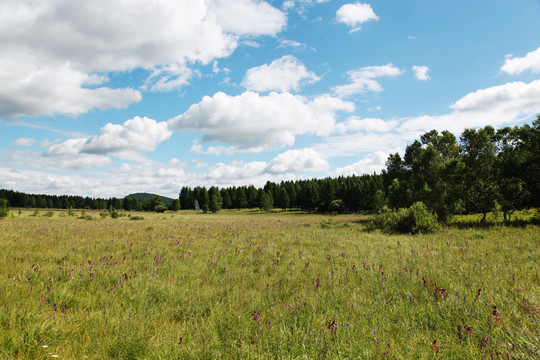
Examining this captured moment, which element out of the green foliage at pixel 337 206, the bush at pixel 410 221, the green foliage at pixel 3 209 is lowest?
the green foliage at pixel 337 206

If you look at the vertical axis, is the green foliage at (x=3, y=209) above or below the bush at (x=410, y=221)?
above

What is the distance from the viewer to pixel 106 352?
8.80 ft

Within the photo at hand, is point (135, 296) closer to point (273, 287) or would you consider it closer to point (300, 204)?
point (273, 287)

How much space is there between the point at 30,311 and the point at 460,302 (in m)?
6.43

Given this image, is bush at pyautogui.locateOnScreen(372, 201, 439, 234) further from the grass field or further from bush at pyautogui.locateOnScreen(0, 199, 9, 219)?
bush at pyautogui.locateOnScreen(0, 199, 9, 219)

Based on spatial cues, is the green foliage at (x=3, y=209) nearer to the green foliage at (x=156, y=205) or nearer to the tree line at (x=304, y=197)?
the tree line at (x=304, y=197)

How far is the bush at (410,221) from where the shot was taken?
606 inches

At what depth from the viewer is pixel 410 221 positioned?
16.6 metres

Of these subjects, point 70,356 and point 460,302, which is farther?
point 460,302

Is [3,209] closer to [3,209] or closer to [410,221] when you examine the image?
[3,209]

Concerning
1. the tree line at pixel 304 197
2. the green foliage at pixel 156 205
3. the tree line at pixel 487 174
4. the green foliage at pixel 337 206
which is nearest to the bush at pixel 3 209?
the tree line at pixel 487 174

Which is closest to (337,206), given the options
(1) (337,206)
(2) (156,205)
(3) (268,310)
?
(1) (337,206)

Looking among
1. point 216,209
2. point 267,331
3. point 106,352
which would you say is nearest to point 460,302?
point 267,331

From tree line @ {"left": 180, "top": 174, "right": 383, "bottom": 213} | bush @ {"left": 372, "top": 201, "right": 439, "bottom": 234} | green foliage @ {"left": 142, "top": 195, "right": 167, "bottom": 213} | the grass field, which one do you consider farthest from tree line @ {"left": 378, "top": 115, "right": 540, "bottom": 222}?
green foliage @ {"left": 142, "top": 195, "right": 167, "bottom": 213}
